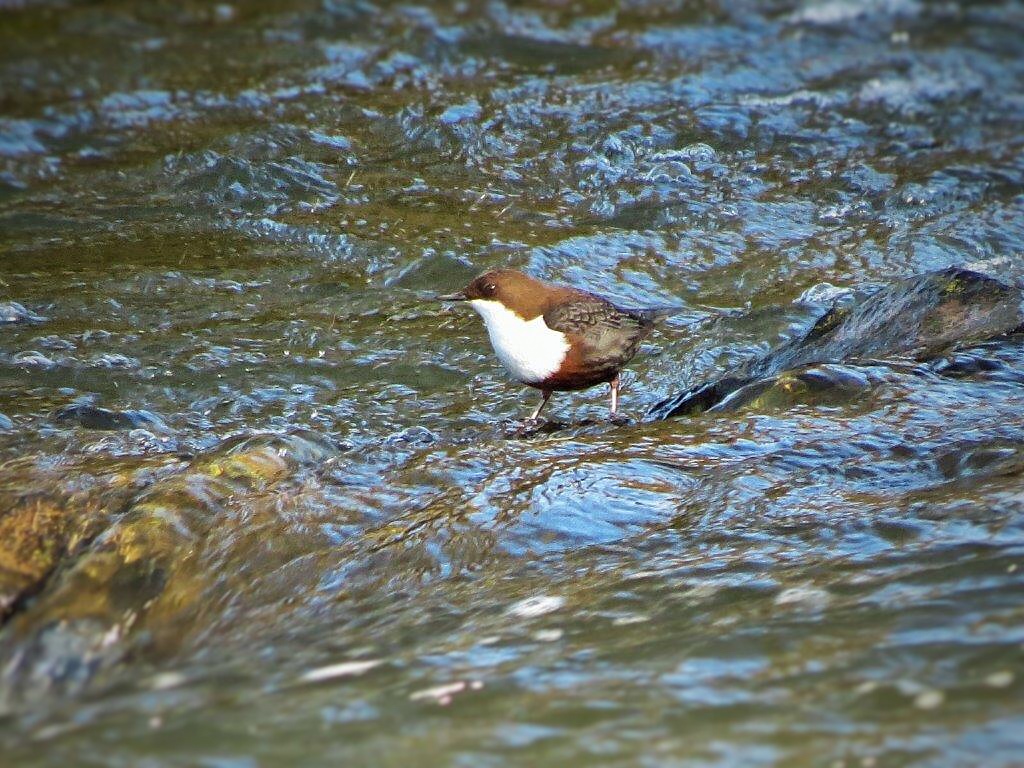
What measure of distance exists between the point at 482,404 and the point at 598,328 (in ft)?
2.54

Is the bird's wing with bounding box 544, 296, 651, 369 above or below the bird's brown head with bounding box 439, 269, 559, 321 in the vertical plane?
below

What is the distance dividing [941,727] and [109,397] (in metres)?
3.84

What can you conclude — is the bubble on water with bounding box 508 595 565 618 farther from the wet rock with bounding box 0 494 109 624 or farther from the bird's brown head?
the bird's brown head

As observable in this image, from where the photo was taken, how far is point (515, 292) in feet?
17.3

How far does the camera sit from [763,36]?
10.4 m

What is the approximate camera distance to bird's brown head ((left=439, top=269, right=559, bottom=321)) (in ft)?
17.2

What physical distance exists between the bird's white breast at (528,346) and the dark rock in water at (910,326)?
0.56 m

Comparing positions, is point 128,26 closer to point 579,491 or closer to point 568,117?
point 568,117

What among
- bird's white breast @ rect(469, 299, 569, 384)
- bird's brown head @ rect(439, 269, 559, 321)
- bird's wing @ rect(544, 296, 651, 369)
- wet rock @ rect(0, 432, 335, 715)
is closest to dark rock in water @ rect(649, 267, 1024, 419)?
bird's wing @ rect(544, 296, 651, 369)

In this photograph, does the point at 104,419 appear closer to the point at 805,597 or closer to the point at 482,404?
the point at 482,404

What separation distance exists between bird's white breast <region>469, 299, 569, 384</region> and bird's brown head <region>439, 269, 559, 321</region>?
0.11ft

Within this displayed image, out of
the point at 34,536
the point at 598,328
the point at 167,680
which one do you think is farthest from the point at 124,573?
the point at 598,328

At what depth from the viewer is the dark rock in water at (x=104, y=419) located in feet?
16.3

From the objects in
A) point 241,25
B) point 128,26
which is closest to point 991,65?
point 241,25
